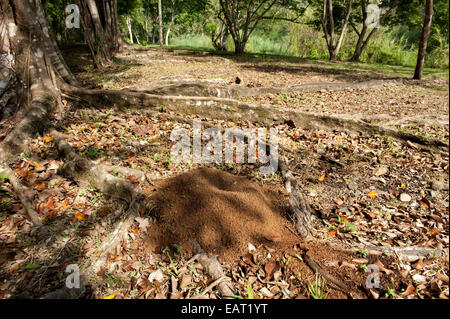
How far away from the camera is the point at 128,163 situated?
9.53 ft

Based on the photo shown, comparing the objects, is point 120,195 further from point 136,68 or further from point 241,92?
point 136,68

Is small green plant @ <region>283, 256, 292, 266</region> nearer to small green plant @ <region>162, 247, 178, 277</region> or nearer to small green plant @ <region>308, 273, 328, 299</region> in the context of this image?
small green plant @ <region>308, 273, 328, 299</region>

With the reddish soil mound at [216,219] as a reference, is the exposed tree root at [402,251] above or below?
below

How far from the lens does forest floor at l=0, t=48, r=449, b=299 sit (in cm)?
179

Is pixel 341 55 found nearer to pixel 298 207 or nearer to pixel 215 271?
pixel 298 207

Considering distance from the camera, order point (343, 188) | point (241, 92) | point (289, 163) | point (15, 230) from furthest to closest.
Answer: point (241, 92)
point (289, 163)
point (343, 188)
point (15, 230)

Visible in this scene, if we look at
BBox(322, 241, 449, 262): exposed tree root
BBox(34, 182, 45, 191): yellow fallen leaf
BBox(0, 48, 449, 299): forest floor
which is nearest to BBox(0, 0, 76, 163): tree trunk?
BBox(0, 48, 449, 299): forest floor

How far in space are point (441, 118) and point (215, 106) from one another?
3.73 m

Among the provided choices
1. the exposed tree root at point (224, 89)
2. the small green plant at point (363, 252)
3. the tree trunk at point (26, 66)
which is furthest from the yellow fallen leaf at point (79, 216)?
the exposed tree root at point (224, 89)

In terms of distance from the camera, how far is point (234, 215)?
209cm

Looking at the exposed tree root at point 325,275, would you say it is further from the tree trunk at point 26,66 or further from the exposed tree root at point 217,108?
the tree trunk at point 26,66

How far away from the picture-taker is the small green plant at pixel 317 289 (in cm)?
168

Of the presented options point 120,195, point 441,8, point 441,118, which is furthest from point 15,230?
point 441,8

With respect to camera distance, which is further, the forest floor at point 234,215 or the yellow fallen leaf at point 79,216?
the yellow fallen leaf at point 79,216
